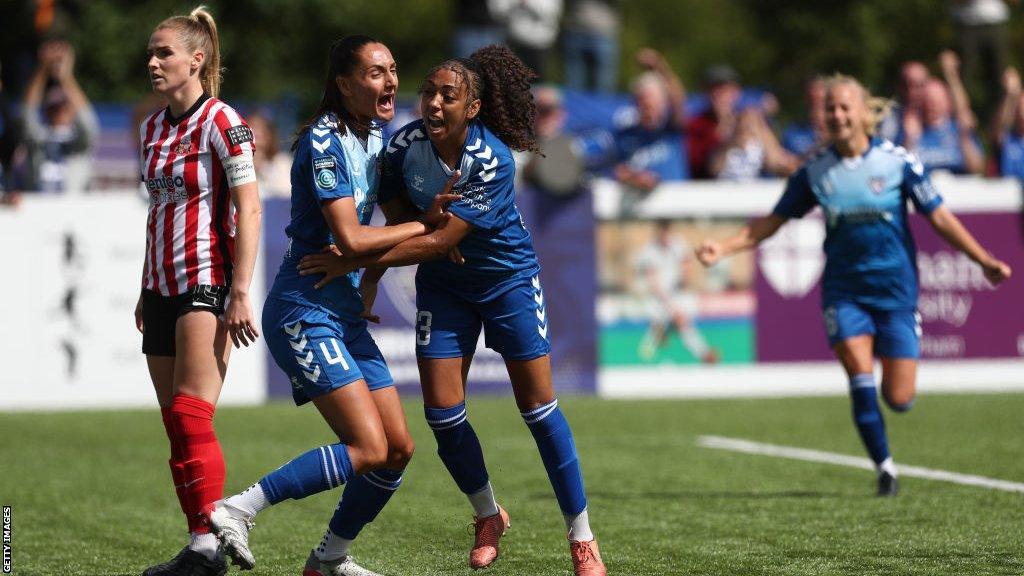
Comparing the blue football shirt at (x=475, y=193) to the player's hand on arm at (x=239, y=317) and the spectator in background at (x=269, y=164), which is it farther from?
the spectator in background at (x=269, y=164)

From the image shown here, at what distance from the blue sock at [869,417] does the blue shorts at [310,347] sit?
356cm

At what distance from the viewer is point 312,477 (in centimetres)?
557

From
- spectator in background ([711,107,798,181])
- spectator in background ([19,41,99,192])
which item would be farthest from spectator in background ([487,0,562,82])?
spectator in background ([19,41,99,192])

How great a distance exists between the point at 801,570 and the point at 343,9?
103 ft

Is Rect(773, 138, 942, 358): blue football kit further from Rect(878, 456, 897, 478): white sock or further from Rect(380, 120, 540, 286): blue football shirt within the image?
Rect(380, 120, 540, 286): blue football shirt

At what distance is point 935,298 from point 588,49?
6.82 meters

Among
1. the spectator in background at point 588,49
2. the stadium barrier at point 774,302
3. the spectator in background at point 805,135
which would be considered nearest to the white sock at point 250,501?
the stadium barrier at point 774,302

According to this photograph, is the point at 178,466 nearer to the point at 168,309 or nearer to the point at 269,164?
the point at 168,309

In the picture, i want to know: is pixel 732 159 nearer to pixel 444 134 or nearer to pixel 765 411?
pixel 765 411

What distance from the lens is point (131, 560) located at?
657cm

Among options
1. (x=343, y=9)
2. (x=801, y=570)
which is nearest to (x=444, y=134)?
(x=801, y=570)

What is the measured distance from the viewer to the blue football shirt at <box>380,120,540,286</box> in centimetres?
577

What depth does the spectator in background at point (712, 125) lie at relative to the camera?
15008 millimetres

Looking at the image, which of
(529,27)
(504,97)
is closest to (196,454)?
(504,97)
